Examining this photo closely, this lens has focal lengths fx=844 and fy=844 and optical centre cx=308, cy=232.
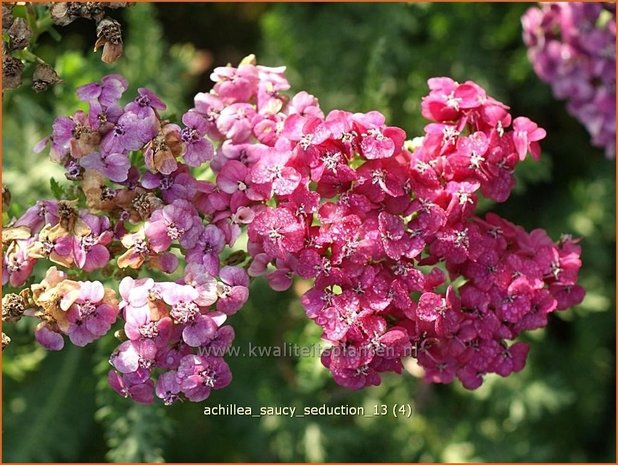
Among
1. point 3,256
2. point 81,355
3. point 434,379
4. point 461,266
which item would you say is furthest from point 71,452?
point 461,266

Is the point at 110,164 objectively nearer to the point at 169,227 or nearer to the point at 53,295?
the point at 169,227

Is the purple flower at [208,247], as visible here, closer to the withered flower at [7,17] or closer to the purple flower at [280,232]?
the purple flower at [280,232]

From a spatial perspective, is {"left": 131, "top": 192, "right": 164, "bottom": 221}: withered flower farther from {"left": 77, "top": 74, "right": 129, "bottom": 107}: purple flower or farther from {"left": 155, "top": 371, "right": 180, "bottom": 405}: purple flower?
{"left": 155, "top": 371, "right": 180, "bottom": 405}: purple flower

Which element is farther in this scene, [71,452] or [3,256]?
[71,452]

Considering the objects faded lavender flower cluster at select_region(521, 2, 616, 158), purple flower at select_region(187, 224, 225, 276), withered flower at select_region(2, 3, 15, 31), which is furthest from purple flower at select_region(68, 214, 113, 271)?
faded lavender flower cluster at select_region(521, 2, 616, 158)

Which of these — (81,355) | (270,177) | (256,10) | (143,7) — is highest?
(270,177)

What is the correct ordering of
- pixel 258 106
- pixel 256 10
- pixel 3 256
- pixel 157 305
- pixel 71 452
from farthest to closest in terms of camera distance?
1. pixel 256 10
2. pixel 71 452
3. pixel 258 106
4. pixel 3 256
5. pixel 157 305

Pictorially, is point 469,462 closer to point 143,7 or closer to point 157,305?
point 157,305

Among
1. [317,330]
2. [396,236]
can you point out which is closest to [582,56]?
[317,330]
